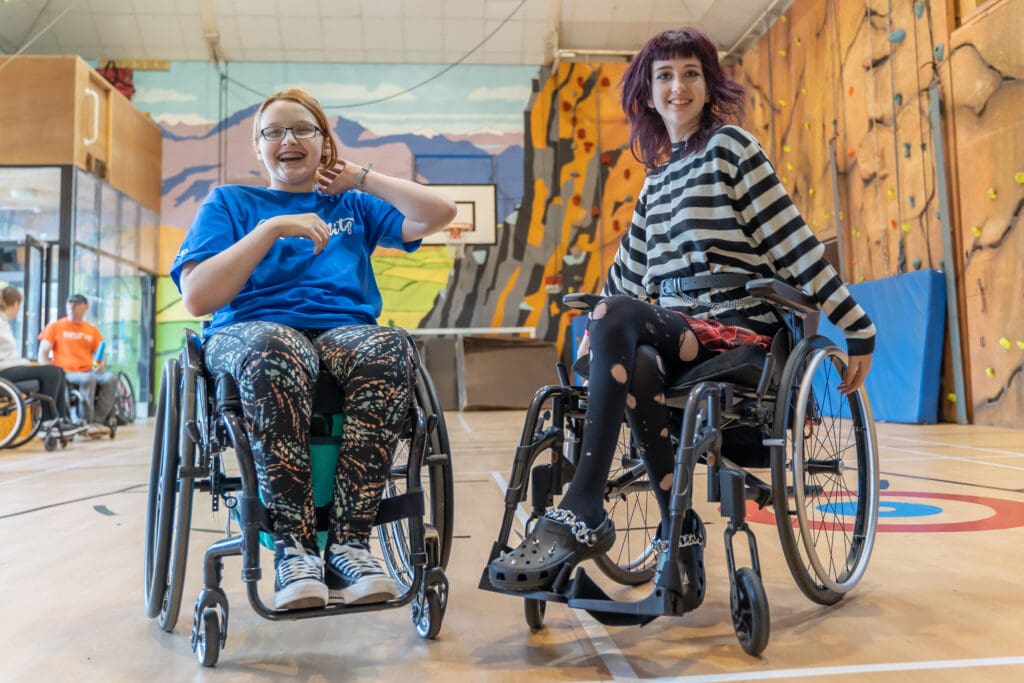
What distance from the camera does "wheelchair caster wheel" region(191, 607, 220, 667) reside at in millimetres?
1066

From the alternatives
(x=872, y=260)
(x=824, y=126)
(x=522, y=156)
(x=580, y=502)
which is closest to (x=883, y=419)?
(x=872, y=260)

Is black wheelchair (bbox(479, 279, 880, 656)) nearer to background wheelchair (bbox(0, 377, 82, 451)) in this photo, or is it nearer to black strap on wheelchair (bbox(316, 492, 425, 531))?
black strap on wheelchair (bbox(316, 492, 425, 531))

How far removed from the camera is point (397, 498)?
117cm

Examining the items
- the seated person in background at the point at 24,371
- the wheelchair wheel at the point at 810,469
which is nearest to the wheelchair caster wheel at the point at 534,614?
the wheelchair wheel at the point at 810,469

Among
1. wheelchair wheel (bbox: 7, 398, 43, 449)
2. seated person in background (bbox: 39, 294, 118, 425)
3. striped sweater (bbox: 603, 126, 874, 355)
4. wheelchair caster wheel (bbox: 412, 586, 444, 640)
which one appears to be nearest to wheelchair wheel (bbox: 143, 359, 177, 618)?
wheelchair caster wheel (bbox: 412, 586, 444, 640)

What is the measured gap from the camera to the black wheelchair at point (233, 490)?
107 cm

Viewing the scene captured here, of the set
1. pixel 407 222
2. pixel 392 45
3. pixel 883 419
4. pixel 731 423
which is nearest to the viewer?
pixel 731 423

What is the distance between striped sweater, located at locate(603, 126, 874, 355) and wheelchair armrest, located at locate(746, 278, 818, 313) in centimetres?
6

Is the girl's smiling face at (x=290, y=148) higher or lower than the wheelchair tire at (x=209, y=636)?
higher

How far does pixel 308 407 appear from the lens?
44.3 inches

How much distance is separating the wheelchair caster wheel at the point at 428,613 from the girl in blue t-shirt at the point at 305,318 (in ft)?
0.33

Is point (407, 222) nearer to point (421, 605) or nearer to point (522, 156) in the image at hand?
point (421, 605)

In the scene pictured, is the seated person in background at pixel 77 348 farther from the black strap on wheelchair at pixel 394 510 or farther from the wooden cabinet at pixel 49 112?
the black strap on wheelchair at pixel 394 510

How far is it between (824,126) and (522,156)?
327 centimetres
